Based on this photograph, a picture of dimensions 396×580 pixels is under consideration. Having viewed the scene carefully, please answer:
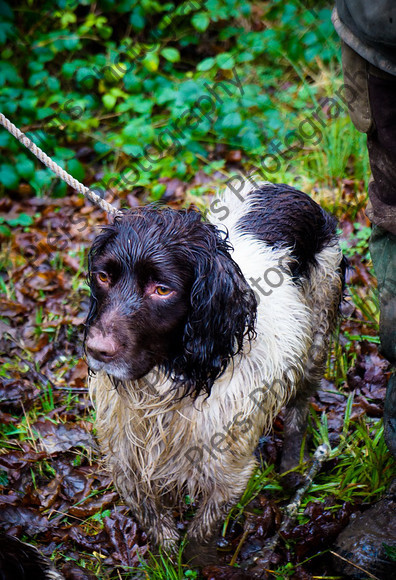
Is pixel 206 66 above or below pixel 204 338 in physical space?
above

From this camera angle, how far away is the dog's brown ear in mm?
2340

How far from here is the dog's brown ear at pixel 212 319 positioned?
2340 millimetres

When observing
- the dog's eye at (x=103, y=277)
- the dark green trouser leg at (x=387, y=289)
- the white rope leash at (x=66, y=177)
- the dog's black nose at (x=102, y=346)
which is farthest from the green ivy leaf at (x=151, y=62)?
the dog's black nose at (x=102, y=346)

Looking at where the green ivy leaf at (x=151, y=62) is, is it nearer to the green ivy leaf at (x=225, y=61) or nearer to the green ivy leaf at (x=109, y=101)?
the green ivy leaf at (x=109, y=101)

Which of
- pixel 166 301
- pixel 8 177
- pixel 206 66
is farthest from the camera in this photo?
pixel 206 66

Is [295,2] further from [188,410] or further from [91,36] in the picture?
[188,410]

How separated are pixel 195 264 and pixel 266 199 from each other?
41.2 inches

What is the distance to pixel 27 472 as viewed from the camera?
3.39 metres

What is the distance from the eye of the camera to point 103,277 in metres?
2.36

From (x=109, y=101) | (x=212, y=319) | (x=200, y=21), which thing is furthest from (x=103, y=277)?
(x=200, y=21)

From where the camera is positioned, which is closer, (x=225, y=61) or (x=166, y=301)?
(x=166, y=301)

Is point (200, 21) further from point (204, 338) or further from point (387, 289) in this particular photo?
point (204, 338)

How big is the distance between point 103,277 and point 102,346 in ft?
1.12

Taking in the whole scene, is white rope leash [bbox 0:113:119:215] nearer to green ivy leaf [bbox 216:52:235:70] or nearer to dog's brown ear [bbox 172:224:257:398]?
dog's brown ear [bbox 172:224:257:398]
